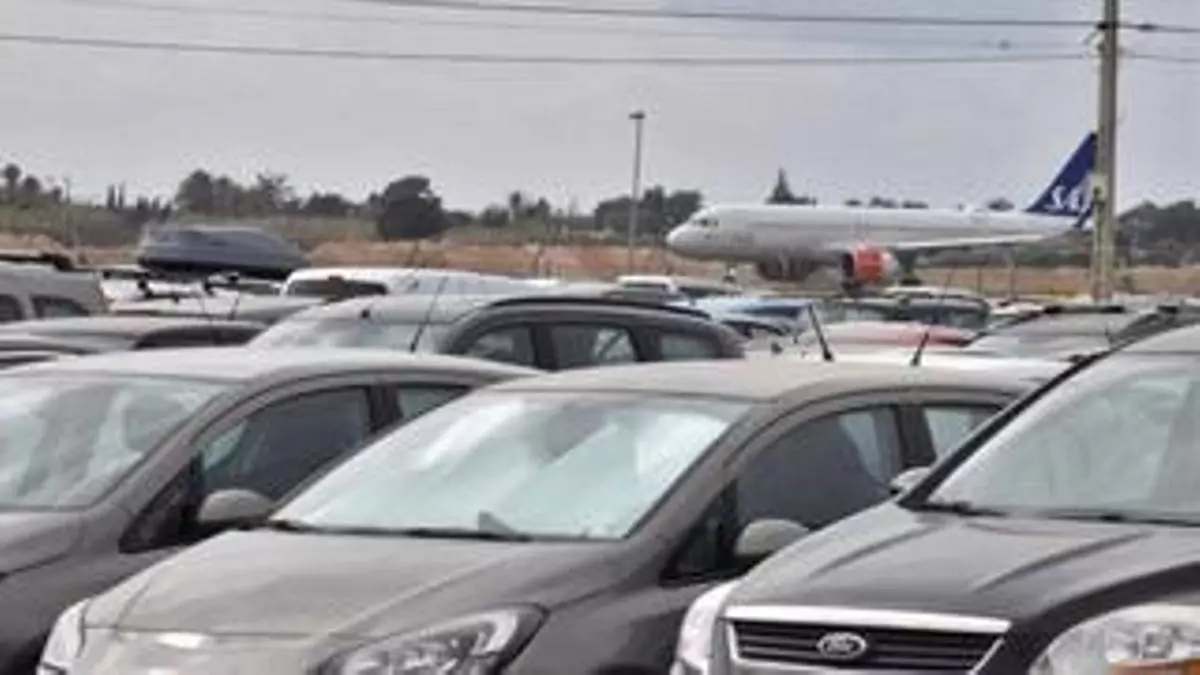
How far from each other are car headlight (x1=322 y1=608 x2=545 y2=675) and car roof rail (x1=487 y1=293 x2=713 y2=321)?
309 inches

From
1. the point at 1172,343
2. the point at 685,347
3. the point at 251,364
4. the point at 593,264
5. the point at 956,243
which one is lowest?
the point at 593,264

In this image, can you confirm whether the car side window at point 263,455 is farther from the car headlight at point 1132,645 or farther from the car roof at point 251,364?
the car headlight at point 1132,645

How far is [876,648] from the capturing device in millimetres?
5754

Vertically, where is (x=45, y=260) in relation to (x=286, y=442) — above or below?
above

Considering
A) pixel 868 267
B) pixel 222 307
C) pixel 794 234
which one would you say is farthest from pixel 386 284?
pixel 794 234

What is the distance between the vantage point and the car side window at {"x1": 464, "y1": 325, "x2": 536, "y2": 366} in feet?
46.8

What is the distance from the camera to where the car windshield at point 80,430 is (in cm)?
843

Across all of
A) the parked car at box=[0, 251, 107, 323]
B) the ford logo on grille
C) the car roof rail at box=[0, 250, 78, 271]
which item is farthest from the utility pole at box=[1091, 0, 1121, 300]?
the ford logo on grille

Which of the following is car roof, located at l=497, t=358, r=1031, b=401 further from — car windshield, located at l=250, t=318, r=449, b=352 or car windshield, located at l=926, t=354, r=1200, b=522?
car windshield, located at l=250, t=318, r=449, b=352

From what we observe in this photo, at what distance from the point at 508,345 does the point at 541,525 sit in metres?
7.00

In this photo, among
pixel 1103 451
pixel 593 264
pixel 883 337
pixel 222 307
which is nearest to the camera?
pixel 1103 451

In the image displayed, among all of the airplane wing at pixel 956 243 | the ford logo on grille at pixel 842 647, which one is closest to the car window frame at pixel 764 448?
the ford logo on grille at pixel 842 647

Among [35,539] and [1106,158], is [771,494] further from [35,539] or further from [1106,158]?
[1106,158]

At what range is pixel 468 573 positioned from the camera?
22.8 ft
